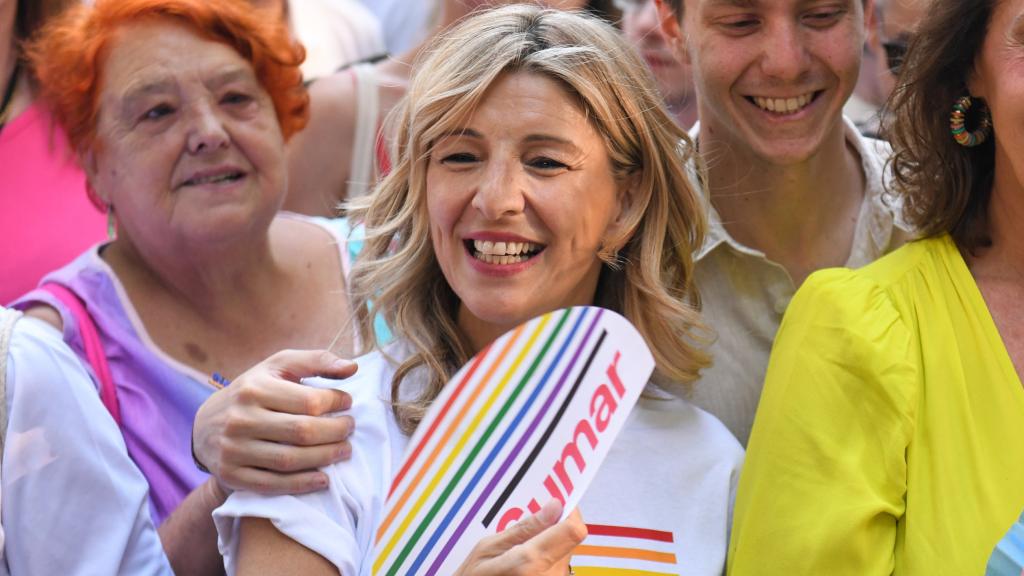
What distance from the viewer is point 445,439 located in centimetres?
216

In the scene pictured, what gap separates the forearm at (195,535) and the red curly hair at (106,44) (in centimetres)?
88

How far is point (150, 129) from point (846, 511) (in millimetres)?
1619

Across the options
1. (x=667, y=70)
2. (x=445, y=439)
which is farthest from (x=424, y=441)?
(x=667, y=70)

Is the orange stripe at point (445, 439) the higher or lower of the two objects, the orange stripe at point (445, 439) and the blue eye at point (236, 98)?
the lower

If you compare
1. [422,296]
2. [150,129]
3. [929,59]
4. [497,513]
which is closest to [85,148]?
[150,129]

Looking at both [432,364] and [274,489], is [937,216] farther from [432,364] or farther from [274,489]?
[274,489]

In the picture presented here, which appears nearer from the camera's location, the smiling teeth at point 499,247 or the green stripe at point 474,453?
the green stripe at point 474,453

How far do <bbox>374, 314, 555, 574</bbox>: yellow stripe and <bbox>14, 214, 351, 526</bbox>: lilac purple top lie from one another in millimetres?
718

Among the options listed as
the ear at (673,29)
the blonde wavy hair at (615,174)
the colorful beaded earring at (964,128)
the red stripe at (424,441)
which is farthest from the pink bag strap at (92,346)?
the colorful beaded earring at (964,128)

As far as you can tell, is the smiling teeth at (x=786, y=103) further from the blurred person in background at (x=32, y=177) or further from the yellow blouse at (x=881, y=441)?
the blurred person in background at (x=32, y=177)

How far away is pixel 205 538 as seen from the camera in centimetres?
254

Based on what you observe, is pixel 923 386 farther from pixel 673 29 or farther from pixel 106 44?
pixel 106 44

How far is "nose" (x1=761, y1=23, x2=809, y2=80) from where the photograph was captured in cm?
276

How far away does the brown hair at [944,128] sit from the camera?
2.43m
